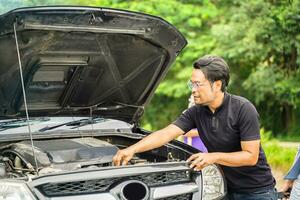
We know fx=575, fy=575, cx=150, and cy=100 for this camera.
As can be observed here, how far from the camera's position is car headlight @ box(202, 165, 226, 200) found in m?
3.97

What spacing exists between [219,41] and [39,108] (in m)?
12.6

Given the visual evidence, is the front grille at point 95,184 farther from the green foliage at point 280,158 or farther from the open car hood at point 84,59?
the green foliage at point 280,158

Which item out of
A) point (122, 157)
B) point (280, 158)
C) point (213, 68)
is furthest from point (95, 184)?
point (280, 158)

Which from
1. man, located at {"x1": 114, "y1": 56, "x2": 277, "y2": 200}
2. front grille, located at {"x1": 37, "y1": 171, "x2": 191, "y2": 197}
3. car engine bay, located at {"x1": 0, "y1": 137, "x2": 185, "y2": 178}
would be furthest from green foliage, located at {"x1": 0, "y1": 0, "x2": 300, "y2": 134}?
front grille, located at {"x1": 37, "y1": 171, "x2": 191, "y2": 197}

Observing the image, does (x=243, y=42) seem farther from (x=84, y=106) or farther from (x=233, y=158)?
(x=233, y=158)

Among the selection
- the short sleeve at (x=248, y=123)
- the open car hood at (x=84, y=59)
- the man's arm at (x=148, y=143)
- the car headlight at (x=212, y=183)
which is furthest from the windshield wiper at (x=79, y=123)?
the short sleeve at (x=248, y=123)

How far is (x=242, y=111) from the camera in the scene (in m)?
3.93

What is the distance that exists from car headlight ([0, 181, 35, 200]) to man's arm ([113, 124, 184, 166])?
0.84 meters

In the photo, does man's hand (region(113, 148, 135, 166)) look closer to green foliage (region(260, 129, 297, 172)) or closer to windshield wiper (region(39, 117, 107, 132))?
windshield wiper (region(39, 117, 107, 132))

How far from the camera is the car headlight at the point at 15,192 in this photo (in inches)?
129

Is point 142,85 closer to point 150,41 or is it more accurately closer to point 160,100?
point 150,41

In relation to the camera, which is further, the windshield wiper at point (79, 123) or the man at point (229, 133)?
the windshield wiper at point (79, 123)

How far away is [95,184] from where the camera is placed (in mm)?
3449

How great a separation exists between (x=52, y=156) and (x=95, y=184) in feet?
2.59
